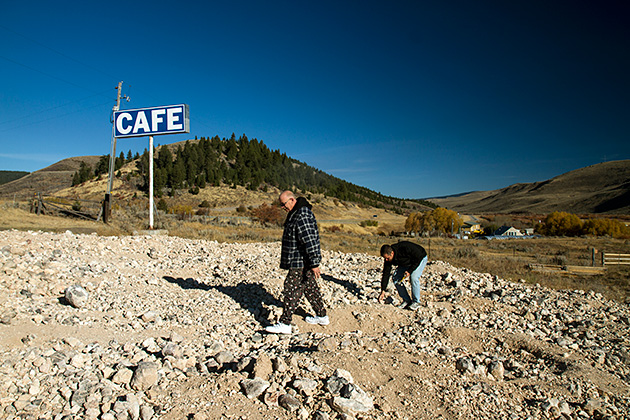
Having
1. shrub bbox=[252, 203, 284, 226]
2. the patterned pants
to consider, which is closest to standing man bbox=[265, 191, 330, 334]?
the patterned pants

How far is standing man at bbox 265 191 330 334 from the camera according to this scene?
188 inches

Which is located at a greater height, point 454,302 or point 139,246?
point 139,246

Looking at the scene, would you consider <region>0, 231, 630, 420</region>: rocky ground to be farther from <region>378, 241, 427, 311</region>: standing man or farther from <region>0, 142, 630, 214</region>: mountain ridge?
<region>0, 142, 630, 214</region>: mountain ridge

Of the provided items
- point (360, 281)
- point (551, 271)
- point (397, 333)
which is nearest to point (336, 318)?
point (397, 333)

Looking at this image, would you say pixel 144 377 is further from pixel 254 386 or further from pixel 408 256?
pixel 408 256

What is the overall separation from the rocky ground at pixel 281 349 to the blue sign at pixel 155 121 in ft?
28.3

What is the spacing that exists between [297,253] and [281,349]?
4.04ft

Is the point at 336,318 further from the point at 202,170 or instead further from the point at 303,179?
the point at 303,179

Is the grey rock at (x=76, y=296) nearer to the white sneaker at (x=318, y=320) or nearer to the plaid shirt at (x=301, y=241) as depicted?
the plaid shirt at (x=301, y=241)

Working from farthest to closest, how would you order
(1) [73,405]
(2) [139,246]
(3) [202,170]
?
1. (3) [202,170]
2. (2) [139,246]
3. (1) [73,405]

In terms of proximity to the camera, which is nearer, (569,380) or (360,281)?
(569,380)

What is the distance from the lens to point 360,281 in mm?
8125

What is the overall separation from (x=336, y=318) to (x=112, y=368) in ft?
10.6

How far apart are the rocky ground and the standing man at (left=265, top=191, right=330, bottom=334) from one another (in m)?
0.46
